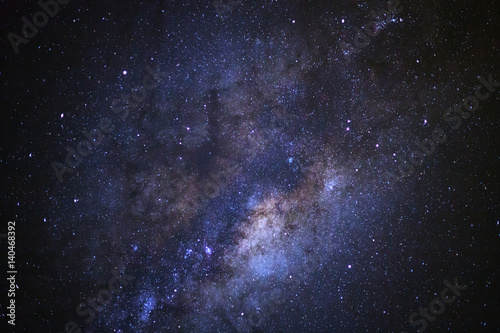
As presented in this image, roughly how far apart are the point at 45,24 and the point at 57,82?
1.19 feet

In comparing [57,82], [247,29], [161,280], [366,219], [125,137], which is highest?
[57,82]

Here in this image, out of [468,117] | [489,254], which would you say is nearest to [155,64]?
[468,117]

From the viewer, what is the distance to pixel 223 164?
1675mm

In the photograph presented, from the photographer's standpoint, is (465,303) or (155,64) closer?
(155,64)

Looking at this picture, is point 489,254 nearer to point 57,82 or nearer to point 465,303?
point 465,303

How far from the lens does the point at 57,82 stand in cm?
169

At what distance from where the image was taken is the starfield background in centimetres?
166

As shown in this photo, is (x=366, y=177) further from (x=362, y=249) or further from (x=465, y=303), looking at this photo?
(x=465, y=303)

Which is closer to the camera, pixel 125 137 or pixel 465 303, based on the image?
pixel 125 137

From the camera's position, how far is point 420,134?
5.69ft

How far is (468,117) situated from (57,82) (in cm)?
265

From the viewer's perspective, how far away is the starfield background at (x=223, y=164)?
5.43ft

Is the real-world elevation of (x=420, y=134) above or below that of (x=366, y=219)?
above

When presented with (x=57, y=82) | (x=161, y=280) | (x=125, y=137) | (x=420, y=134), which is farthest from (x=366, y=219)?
(x=57, y=82)
